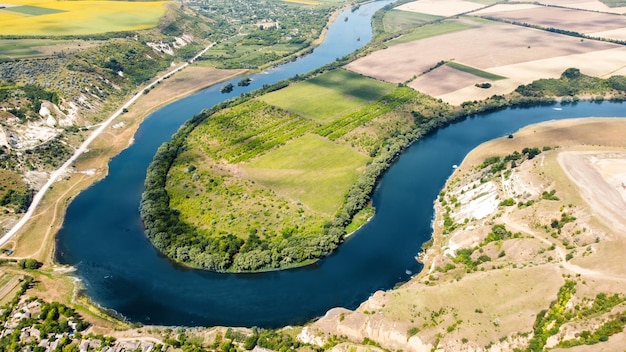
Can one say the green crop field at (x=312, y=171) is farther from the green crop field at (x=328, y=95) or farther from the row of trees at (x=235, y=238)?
the green crop field at (x=328, y=95)

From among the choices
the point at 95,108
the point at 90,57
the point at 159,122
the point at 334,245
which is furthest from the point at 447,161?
the point at 90,57

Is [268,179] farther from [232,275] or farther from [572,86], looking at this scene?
[572,86]

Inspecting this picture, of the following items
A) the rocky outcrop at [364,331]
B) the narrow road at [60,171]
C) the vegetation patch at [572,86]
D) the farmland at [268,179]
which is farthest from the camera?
the vegetation patch at [572,86]

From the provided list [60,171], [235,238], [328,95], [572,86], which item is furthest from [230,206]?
[572,86]

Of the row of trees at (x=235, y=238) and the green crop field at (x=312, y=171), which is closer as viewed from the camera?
the row of trees at (x=235, y=238)

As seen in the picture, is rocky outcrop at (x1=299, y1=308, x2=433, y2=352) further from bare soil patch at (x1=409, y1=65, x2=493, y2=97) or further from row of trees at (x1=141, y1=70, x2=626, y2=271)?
bare soil patch at (x1=409, y1=65, x2=493, y2=97)

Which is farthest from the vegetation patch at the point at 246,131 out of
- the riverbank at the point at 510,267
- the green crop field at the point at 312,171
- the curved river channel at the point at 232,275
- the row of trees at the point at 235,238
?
the riverbank at the point at 510,267
